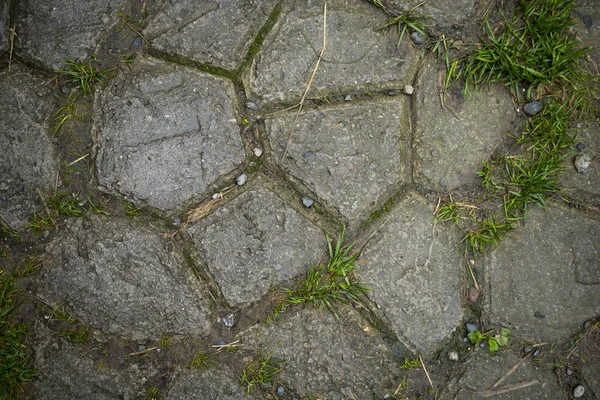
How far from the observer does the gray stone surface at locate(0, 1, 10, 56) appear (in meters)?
2.52

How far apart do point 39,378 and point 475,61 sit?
247 cm

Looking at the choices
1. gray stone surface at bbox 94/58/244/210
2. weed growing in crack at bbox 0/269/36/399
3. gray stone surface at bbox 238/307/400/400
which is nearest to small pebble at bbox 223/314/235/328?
gray stone surface at bbox 238/307/400/400

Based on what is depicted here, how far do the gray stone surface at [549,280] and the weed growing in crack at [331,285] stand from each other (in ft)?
2.05

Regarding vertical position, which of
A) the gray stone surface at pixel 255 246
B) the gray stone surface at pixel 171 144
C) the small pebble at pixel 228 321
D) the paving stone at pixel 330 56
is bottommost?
the small pebble at pixel 228 321

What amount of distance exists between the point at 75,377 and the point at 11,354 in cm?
31

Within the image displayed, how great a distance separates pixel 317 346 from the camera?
2.48 m

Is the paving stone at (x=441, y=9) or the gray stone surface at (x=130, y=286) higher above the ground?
the paving stone at (x=441, y=9)

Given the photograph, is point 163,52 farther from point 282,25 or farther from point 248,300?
point 248,300

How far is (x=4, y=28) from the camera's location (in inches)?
99.3

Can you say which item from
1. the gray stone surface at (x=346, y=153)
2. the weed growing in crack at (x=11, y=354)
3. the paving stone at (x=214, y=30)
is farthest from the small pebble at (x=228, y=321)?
the paving stone at (x=214, y=30)

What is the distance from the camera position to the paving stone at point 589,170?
8.25ft

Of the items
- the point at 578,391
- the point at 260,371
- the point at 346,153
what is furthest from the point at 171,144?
the point at 578,391

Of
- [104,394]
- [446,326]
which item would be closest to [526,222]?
[446,326]

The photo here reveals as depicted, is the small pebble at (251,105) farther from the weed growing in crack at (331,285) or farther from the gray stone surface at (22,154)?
the gray stone surface at (22,154)
